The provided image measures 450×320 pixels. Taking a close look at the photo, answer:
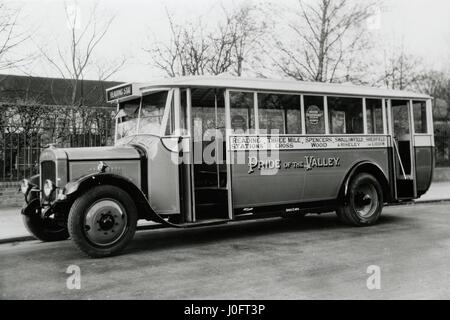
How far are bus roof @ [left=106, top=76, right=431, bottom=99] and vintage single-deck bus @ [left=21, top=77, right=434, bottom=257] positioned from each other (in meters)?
0.02

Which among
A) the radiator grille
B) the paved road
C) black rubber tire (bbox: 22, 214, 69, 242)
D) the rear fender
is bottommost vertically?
the paved road

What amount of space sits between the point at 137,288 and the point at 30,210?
3070 millimetres

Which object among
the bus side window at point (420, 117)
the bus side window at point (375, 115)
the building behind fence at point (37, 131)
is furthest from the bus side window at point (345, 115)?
the building behind fence at point (37, 131)

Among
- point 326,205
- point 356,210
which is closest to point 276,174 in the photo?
point 326,205

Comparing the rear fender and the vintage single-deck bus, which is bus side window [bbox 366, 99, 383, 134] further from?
the rear fender

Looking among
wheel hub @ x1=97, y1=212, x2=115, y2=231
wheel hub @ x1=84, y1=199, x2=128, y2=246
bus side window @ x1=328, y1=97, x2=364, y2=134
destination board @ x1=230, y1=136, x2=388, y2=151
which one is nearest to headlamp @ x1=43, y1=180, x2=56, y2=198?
wheel hub @ x1=84, y1=199, x2=128, y2=246

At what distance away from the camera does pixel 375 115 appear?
9734 mm

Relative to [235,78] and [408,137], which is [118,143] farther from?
[408,137]

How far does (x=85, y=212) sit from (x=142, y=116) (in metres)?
1.98

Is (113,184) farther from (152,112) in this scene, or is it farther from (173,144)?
(152,112)

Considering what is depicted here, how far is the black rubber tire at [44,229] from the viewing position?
7730 millimetres

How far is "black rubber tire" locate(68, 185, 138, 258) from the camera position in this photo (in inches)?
254

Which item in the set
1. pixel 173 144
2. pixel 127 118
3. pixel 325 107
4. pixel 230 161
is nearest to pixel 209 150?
pixel 230 161

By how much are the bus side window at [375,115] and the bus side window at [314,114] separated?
1.23 metres
